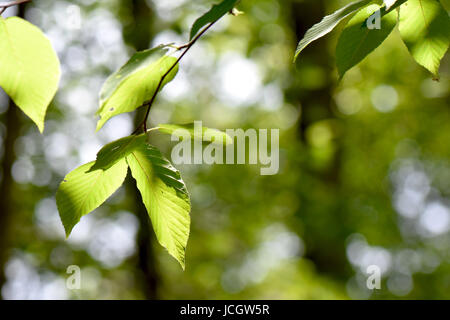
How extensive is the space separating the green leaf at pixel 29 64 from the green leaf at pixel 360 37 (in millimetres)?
298

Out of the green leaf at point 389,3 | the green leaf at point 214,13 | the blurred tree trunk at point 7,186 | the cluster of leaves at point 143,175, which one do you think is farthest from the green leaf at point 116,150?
the blurred tree trunk at point 7,186

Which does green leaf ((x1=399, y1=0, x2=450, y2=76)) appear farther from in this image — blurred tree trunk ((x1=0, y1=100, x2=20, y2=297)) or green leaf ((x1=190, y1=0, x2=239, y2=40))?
blurred tree trunk ((x1=0, y1=100, x2=20, y2=297))

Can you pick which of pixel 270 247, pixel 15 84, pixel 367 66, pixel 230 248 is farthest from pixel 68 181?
pixel 270 247

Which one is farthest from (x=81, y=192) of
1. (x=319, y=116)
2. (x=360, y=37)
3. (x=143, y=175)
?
(x=319, y=116)

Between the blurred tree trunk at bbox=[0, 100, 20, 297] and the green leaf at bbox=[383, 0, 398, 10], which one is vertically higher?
the blurred tree trunk at bbox=[0, 100, 20, 297]

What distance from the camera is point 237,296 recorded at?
283cm

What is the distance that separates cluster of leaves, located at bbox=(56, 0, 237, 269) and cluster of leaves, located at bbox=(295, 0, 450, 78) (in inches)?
6.4

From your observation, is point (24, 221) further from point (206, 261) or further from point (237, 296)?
point (237, 296)

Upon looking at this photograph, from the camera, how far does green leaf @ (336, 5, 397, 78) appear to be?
1.40 ft

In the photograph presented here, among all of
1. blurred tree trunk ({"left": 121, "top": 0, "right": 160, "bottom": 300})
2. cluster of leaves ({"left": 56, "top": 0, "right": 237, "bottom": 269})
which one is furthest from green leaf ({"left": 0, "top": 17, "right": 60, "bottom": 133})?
blurred tree trunk ({"left": 121, "top": 0, "right": 160, "bottom": 300})

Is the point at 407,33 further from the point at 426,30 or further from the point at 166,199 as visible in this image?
the point at 166,199

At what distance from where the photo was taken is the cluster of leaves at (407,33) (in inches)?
16.9

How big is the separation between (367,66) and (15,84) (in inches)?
127

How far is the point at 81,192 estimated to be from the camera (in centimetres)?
44
